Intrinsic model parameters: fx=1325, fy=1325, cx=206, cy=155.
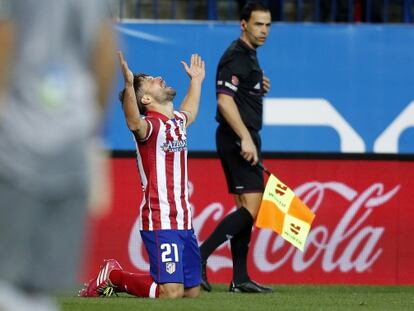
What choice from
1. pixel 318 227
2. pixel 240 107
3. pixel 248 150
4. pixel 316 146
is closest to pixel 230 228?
pixel 248 150

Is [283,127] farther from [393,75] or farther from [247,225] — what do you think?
[247,225]

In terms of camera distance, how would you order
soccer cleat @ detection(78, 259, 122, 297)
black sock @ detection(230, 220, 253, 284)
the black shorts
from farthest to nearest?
the black shorts, black sock @ detection(230, 220, 253, 284), soccer cleat @ detection(78, 259, 122, 297)

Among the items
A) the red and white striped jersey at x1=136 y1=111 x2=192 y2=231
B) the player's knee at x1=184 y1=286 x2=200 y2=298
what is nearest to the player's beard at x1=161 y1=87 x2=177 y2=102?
the red and white striped jersey at x1=136 y1=111 x2=192 y2=231

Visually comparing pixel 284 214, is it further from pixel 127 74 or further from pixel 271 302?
pixel 127 74

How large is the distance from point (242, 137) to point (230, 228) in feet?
2.25

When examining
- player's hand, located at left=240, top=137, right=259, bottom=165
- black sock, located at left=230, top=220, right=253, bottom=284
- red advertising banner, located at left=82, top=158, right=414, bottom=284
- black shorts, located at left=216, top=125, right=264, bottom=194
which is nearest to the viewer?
player's hand, located at left=240, top=137, right=259, bottom=165

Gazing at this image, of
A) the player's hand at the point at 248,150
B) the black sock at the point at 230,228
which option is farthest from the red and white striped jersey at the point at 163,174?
the black sock at the point at 230,228

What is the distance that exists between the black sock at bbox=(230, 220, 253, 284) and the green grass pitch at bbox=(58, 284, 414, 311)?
17 cm

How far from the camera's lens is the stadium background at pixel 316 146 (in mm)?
11258

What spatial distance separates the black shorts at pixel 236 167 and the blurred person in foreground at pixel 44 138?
20.3ft

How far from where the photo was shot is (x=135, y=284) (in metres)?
8.97

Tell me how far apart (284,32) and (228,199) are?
5.39 feet

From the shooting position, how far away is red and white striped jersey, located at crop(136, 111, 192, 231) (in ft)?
29.0

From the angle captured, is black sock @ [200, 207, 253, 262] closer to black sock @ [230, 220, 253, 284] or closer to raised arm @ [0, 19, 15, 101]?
black sock @ [230, 220, 253, 284]
